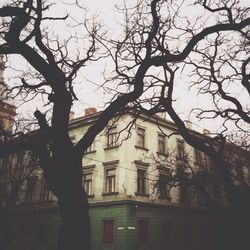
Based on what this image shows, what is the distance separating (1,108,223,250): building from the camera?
22219 millimetres

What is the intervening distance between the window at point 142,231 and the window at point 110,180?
3.09 meters

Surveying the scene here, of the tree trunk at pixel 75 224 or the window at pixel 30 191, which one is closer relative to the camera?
the tree trunk at pixel 75 224

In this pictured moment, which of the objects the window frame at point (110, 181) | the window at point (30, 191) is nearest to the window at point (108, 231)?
the window frame at point (110, 181)

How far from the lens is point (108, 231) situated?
73.0 feet

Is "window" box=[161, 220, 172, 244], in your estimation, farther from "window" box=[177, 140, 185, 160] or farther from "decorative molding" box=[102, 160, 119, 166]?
"window" box=[177, 140, 185, 160]

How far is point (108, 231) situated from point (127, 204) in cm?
237

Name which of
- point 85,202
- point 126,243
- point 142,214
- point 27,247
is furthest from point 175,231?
point 85,202

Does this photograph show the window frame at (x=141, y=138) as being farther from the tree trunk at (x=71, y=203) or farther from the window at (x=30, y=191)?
the tree trunk at (x=71, y=203)

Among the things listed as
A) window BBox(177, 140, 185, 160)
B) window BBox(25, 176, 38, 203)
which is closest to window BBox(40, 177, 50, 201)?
window BBox(25, 176, 38, 203)

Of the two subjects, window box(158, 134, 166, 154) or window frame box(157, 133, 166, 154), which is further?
window box(158, 134, 166, 154)

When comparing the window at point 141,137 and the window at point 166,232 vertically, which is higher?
the window at point 141,137

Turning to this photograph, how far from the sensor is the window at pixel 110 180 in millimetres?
23600

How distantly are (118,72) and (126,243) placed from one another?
47.0ft

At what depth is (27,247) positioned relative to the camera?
2808 centimetres
